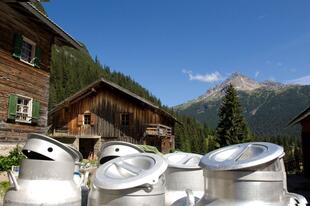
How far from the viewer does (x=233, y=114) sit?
1389 inches

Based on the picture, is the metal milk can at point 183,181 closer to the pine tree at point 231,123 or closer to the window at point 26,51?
the window at point 26,51

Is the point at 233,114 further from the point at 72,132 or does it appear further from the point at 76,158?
the point at 76,158

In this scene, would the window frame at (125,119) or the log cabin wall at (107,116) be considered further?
the window frame at (125,119)

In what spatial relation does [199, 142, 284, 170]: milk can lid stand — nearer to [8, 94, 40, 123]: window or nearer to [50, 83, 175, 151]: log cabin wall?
[8, 94, 40, 123]: window

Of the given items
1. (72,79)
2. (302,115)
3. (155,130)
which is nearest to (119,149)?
(302,115)

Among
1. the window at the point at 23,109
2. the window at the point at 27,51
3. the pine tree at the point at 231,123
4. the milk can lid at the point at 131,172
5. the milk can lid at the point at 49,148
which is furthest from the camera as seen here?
the pine tree at the point at 231,123

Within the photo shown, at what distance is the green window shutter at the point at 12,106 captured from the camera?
12750 mm

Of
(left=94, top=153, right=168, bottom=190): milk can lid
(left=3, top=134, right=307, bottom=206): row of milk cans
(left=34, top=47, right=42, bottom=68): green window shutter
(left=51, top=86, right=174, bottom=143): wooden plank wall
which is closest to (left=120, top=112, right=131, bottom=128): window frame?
(left=51, top=86, right=174, bottom=143): wooden plank wall

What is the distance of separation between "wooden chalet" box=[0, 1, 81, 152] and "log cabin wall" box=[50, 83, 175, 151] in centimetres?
1044

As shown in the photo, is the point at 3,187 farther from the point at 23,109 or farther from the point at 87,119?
the point at 87,119

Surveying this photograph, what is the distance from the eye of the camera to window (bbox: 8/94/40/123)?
12859mm

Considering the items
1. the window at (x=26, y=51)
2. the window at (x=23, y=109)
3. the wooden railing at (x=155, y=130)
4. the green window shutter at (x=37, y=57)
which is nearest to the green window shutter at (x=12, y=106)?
the window at (x=23, y=109)

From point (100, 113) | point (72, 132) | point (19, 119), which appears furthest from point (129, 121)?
point (19, 119)

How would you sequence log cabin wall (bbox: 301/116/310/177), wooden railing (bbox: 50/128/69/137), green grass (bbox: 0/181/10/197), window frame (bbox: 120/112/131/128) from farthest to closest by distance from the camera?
wooden railing (bbox: 50/128/69/137), window frame (bbox: 120/112/131/128), log cabin wall (bbox: 301/116/310/177), green grass (bbox: 0/181/10/197)
